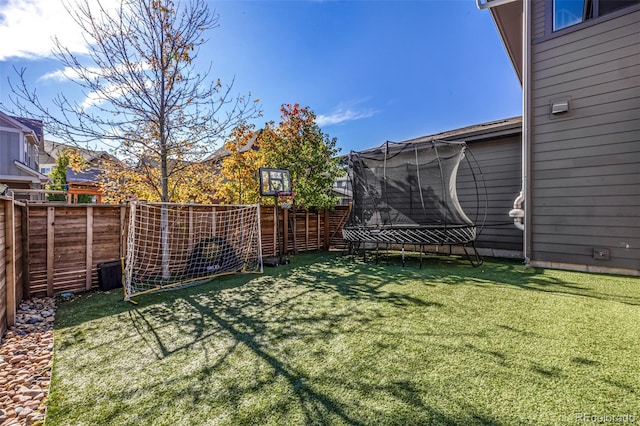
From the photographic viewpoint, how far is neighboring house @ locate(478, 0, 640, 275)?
432cm

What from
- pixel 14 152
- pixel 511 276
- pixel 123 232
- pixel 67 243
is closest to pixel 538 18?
pixel 511 276

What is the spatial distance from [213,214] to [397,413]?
16.6 ft

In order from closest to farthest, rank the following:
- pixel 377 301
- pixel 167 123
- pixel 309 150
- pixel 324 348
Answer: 1. pixel 324 348
2. pixel 377 301
3. pixel 167 123
4. pixel 309 150

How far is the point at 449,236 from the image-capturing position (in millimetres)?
5406

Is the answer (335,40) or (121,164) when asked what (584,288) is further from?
(335,40)

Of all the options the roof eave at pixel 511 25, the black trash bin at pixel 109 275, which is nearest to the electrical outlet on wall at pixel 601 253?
the roof eave at pixel 511 25

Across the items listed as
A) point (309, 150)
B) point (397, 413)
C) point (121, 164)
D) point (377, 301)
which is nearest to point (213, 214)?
point (121, 164)

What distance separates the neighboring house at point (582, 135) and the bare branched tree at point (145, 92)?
5.54m

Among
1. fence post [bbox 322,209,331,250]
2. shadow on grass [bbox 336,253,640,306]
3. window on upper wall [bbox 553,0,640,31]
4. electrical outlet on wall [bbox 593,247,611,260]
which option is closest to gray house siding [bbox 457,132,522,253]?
shadow on grass [bbox 336,253,640,306]

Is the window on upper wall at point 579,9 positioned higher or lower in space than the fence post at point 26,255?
higher

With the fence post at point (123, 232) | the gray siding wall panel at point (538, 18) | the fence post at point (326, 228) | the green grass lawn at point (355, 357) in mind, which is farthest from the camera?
the fence post at point (326, 228)

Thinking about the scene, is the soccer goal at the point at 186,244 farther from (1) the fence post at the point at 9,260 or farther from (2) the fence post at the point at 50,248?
(1) the fence post at the point at 9,260

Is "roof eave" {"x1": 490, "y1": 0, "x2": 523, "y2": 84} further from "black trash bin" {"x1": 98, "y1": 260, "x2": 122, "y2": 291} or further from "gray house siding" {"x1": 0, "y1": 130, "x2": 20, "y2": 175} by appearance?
"gray house siding" {"x1": 0, "y1": 130, "x2": 20, "y2": 175}

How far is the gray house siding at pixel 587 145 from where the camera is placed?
14.1ft
